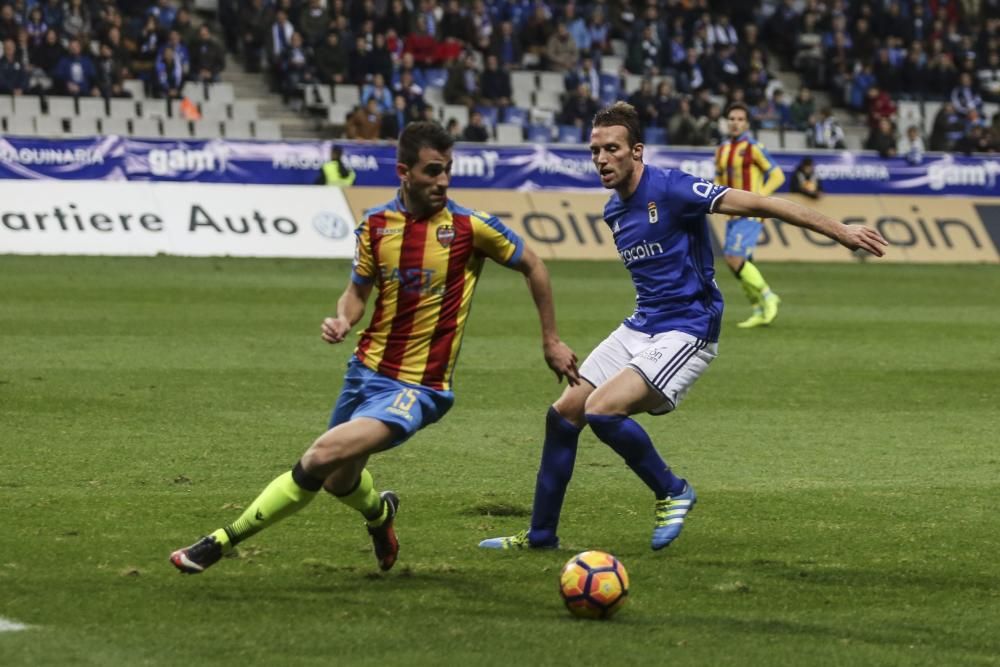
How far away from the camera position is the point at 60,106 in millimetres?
29500

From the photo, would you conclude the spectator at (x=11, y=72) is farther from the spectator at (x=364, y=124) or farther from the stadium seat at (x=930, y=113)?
the stadium seat at (x=930, y=113)

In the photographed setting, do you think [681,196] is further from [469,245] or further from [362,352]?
[362,352]

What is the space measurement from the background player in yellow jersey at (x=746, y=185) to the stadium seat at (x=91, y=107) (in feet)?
48.5

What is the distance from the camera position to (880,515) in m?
8.65

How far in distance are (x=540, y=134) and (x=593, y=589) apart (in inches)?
1065

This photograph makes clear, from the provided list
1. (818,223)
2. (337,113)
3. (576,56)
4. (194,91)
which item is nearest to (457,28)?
(576,56)

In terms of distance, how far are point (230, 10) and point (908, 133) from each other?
13.8 meters

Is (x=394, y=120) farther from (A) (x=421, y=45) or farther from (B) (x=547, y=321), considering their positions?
(B) (x=547, y=321)

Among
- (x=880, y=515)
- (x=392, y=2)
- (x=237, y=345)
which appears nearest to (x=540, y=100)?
(x=392, y=2)

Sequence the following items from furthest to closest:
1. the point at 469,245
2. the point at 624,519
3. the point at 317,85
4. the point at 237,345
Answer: the point at 317,85 < the point at 237,345 < the point at 624,519 < the point at 469,245

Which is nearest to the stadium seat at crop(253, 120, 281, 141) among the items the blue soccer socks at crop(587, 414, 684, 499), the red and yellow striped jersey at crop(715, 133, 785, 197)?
the red and yellow striped jersey at crop(715, 133, 785, 197)

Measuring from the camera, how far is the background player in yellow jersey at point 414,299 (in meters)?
6.86

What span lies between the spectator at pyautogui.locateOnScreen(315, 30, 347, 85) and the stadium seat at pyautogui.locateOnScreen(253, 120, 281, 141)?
152 centimetres

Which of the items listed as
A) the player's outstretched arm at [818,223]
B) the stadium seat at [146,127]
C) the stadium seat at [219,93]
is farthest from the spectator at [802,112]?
the player's outstretched arm at [818,223]
